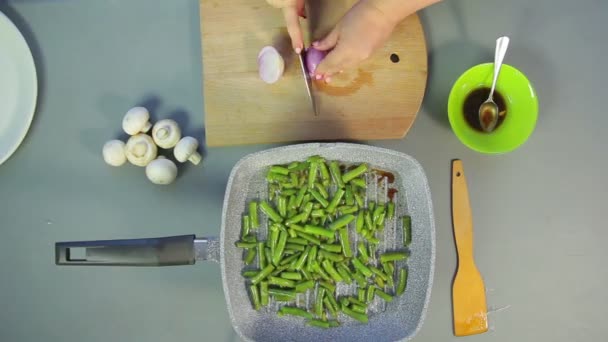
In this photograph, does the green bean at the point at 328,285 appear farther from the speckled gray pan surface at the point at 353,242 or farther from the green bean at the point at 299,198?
the green bean at the point at 299,198

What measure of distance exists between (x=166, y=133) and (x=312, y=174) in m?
0.35

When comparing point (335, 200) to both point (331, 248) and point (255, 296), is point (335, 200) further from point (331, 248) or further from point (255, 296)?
point (255, 296)

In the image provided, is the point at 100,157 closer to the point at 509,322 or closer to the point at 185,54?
the point at 185,54

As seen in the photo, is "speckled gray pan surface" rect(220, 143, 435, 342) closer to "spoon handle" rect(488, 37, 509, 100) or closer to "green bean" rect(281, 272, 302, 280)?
"green bean" rect(281, 272, 302, 280)

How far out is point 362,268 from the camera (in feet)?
3.36

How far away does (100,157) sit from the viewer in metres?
1.14

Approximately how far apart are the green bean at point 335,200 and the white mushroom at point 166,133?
0.38m

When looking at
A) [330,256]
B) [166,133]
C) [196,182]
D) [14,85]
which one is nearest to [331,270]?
[330,256]

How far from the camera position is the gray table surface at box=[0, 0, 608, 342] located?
3.52ft

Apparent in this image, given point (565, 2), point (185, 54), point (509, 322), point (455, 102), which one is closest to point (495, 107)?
point (455, 102)

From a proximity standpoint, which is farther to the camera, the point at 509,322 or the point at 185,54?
the point at 185,54

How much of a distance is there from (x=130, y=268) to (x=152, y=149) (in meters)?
0.28

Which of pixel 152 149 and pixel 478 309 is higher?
pixel 152 149

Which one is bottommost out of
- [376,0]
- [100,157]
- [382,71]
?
[100,157]
